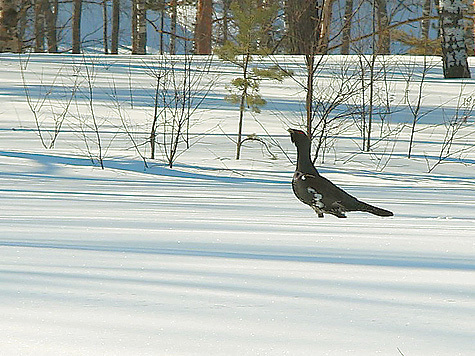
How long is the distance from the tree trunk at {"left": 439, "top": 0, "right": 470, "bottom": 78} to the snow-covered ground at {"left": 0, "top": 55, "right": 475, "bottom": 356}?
7305mm

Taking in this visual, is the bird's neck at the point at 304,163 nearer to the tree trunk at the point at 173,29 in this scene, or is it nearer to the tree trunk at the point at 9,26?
the tree trunk at the point at 173,29

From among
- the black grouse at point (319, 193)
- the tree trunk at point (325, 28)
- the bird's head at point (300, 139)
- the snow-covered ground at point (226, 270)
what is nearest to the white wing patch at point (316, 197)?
the black grouse at point (319, 193)

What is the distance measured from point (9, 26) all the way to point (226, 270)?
1333 cm

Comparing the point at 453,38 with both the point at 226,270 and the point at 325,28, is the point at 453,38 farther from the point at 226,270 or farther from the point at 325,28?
the point at 226,270

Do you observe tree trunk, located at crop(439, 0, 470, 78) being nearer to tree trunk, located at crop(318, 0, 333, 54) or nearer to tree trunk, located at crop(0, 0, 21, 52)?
tree trunk, located at crop(318, 0, 333, 54)

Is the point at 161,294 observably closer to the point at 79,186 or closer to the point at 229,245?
the point at 229,245

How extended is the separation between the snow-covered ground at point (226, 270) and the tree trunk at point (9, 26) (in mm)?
8308

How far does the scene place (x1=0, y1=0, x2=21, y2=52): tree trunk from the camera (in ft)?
46.8

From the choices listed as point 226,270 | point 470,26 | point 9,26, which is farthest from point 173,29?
point 226,270

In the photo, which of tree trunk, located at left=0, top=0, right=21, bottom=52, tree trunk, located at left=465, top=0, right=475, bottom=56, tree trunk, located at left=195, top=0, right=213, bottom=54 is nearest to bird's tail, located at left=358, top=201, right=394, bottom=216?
tree trunk, located at left=465, top=0, right=475, bottom=56

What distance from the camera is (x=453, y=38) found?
13.4 meters

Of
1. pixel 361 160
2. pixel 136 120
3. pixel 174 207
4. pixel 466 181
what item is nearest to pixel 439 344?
pixel 174 207

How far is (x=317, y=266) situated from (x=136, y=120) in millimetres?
7504

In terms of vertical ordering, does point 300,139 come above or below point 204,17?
below
